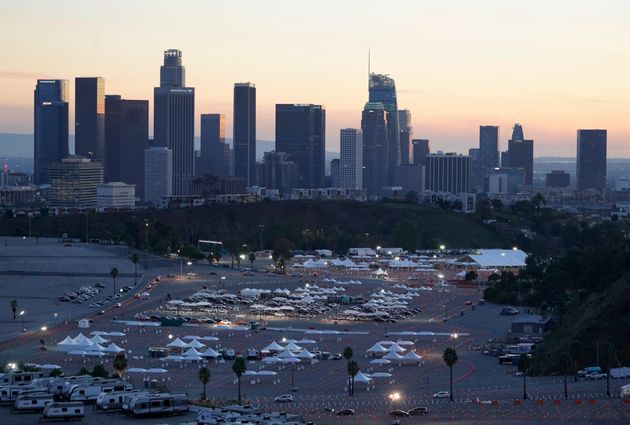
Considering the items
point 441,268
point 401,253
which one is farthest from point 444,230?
point 441,268

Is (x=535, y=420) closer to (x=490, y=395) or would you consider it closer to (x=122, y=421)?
(x=490, y=395)

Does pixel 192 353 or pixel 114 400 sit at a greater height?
pixel 114 400

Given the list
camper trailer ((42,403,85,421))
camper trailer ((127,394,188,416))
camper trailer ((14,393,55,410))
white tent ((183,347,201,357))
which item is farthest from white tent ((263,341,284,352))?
camper trailer ((42,403,85,421))

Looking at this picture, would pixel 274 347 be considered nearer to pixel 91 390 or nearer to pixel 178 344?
pixel 178 344

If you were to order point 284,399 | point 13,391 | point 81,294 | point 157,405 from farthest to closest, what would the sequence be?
point 81,294 → point 284,399 → point 13,391 → point 157,405

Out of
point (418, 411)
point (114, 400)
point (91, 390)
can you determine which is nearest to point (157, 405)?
point (114, 400)

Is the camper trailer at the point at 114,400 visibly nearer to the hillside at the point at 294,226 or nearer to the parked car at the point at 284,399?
the parked car at the point at 284,399

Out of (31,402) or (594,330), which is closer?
(31,402)
